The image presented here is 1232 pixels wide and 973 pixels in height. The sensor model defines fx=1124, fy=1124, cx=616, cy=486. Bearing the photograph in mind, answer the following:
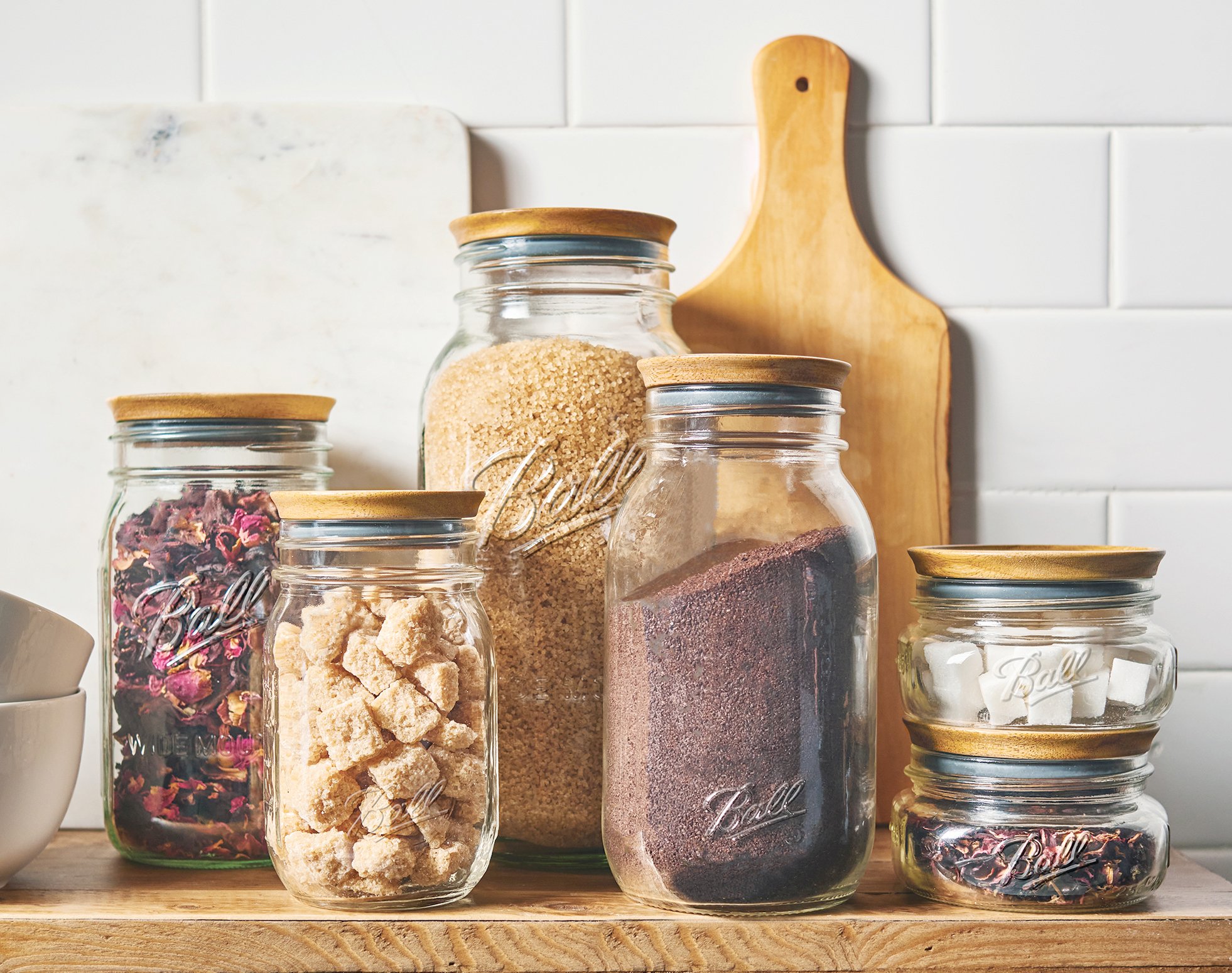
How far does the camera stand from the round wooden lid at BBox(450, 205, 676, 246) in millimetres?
740

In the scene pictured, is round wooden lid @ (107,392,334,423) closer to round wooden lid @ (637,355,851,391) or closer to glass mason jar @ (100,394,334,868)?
glass mason jar @ (100,394,334,868)

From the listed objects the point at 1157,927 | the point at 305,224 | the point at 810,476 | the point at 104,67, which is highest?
the point at 104,67

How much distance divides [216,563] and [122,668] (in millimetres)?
102

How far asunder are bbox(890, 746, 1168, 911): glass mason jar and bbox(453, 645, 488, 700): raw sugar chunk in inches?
10.9

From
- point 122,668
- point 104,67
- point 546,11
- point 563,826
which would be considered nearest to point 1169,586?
point 563,826

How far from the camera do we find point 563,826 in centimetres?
73

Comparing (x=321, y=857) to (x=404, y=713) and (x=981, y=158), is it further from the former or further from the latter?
(x=981, y=158)

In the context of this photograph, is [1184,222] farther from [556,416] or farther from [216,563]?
[216,563]

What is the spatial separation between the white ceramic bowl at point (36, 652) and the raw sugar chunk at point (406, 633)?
0.71ft

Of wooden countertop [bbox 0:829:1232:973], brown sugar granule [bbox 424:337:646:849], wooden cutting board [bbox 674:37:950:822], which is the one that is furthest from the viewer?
wooden cutting board [bbox 674:37:950:822]

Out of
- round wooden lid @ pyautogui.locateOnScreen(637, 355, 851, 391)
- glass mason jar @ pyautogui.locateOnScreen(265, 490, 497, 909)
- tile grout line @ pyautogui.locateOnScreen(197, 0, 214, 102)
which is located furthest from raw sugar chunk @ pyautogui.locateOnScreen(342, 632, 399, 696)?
tile grout line @ pyautogui.locateOnScreen(197, 0, 214, 102)

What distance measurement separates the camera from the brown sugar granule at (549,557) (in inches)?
28.5

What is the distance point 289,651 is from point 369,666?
61mm

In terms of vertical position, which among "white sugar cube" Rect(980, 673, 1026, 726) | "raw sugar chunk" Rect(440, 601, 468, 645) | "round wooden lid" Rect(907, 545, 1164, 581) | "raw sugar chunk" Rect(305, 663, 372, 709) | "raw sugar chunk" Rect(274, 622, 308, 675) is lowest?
"white sugar cube" Rect(980, 673, 1026, 726)
